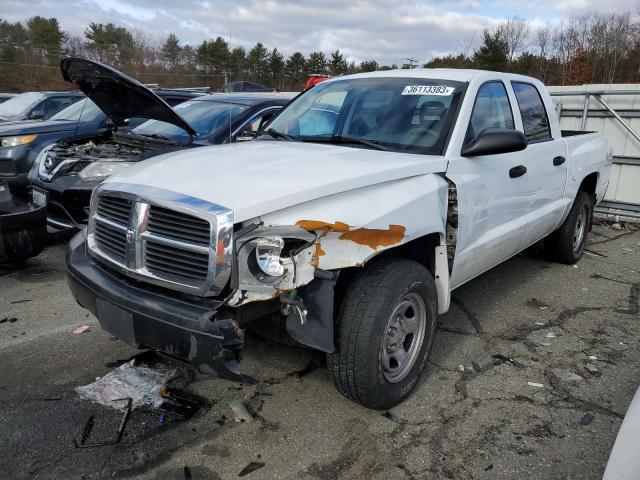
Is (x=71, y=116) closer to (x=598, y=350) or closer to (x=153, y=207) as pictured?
(x=153, y=207)

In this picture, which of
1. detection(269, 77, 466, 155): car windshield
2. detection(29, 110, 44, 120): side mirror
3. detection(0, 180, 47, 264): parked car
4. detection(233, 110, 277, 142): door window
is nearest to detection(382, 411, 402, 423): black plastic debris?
detection(269, 77, 466, 155): car windshield

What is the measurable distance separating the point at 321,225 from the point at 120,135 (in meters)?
4.60

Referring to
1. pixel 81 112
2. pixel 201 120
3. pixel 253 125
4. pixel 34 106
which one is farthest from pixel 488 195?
pixel 34 106

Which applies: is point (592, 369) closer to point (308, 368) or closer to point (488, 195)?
point (488, 195)

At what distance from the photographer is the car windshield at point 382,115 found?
3.42 meters

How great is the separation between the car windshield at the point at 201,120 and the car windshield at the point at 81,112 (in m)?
1.47

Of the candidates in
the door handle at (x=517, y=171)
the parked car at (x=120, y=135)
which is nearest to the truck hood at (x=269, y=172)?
the door handle at (x=517, y=171)

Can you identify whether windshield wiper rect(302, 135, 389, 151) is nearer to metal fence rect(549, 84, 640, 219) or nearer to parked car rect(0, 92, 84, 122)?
metal fence rect(549, 84, 640, 219)

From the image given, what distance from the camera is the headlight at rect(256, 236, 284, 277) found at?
7.58ft

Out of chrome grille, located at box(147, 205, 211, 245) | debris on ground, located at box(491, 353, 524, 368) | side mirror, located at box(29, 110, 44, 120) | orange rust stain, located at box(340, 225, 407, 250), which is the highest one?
side mirror, located at box(29, 110, 44, 120)

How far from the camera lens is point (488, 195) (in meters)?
3.55

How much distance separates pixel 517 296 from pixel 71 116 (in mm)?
6848

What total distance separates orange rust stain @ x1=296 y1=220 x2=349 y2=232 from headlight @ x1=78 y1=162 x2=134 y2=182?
357 cm

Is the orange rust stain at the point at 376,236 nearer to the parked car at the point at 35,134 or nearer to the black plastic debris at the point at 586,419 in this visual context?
the black plastic debris at the point at 586,419
